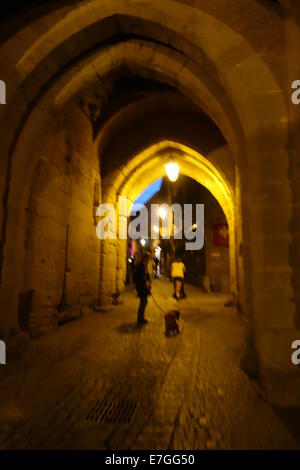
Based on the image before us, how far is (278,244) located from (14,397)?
2.54 metres

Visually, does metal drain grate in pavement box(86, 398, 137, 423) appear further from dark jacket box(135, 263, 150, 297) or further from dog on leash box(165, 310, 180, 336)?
dark jacket box(135, 263, 150, 297)

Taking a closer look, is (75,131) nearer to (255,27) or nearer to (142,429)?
(255,27)

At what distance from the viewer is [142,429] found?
6.17 ft

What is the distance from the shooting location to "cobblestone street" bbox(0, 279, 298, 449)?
1772 mm

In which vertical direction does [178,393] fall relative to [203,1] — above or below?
below

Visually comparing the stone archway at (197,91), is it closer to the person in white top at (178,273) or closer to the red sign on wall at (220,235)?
the person in white top at (178,273)

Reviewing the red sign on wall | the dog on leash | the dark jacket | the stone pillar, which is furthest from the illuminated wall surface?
the red sign on wall

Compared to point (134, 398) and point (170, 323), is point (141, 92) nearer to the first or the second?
point (170, 323)

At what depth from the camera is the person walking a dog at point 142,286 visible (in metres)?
4.96

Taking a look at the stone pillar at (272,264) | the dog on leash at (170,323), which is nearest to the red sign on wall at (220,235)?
the dog on leash at (170,323)

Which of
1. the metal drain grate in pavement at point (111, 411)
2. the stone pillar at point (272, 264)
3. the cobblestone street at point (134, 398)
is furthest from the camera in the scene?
the stone pillar at point (272, 264)

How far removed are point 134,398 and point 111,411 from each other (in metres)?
0.26

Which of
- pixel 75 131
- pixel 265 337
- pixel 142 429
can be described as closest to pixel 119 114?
pixel 75 131

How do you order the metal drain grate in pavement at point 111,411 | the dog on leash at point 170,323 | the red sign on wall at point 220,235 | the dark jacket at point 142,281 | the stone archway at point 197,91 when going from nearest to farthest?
the metal drain grate in pavement at point 111,411 < the stone archway at point 197,91 < the dog on leash at point 170,323 < the dark jacket at point 142,281 < the red sign on wall at point 220,235
